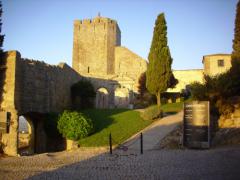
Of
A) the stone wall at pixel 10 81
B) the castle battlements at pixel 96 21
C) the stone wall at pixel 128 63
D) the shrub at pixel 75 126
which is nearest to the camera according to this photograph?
the stone wall at pixel 10 81

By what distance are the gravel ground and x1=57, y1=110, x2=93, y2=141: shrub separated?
4390mm

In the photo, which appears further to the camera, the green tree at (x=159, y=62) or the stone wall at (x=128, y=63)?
the stone wall at (x=128, y=63)

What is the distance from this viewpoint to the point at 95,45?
57.3m

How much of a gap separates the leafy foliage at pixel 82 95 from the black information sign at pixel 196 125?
15.7m

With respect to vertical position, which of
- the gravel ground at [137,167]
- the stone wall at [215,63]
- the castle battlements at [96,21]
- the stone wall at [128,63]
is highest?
the castle battlements at [96,21]

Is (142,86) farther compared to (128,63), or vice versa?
(128,63)

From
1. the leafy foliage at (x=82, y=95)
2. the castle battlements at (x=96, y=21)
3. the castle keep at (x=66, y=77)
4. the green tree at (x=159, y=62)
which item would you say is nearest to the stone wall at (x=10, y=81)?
the castle keep at (x=66, y=77)

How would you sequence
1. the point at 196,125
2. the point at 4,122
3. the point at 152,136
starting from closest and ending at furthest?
the point at 196,125, the point at 4,122, the point at 152,136

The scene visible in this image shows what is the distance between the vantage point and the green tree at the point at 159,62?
24.9 m

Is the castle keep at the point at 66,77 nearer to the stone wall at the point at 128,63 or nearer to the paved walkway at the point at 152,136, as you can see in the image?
the stone wall at the point at 128,63

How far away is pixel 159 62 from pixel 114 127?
839 centimetres

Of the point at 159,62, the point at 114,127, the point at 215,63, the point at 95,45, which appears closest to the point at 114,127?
the point at 114,127

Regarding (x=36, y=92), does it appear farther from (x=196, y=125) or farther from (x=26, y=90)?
(x=196, y=125)

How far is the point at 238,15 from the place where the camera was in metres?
25.6
